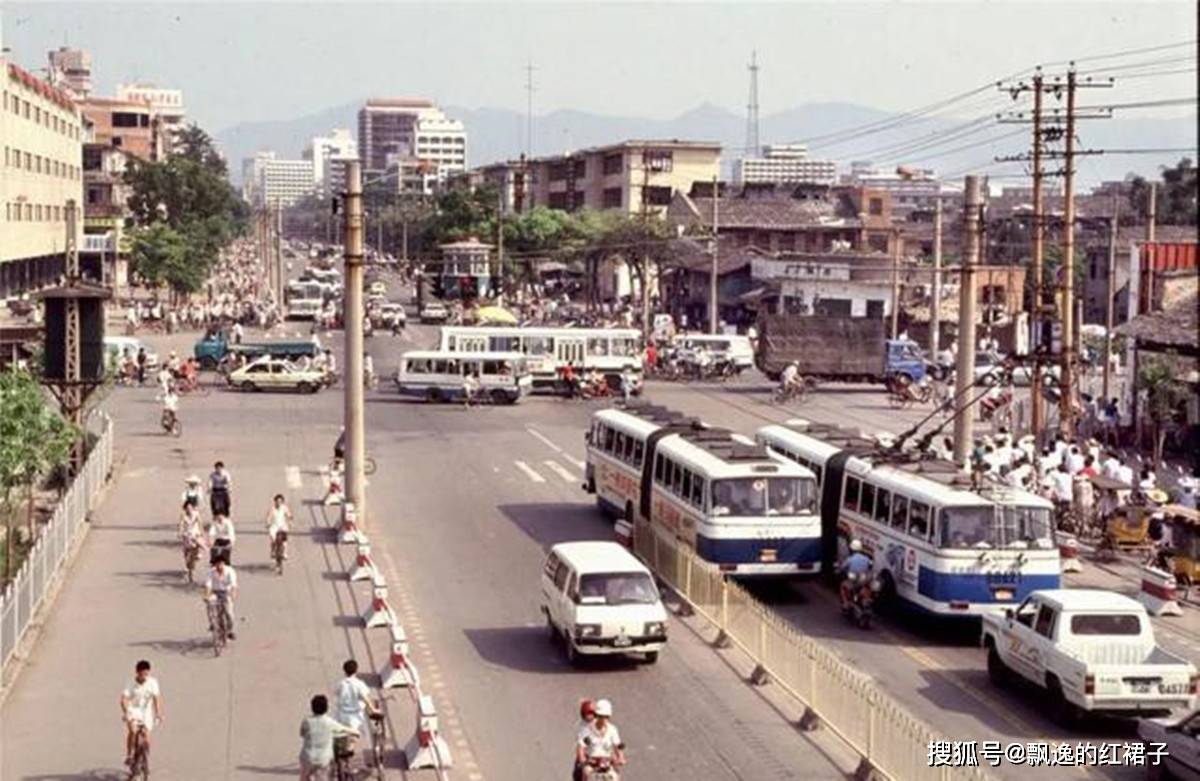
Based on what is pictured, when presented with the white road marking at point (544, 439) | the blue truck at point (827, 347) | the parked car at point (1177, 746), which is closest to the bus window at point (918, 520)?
the parked car at point (1177, 746)

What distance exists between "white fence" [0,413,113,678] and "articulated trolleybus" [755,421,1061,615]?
1325cm

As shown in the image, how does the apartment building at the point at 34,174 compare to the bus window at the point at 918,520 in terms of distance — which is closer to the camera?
the bus window at the point at 918,520

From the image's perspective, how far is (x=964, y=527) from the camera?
1019 inches

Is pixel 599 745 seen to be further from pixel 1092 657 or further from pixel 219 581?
pixel 219 581

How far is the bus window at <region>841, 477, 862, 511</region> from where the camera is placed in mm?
29531

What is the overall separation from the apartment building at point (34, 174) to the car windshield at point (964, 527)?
199 ft

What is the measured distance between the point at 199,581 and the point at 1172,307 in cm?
2780

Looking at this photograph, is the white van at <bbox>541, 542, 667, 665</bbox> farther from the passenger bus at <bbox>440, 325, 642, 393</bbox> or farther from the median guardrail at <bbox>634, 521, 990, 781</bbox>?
the passenger bus at <bbox>440, 325, 642, 393</bbox>

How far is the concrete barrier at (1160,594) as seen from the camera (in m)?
28.8

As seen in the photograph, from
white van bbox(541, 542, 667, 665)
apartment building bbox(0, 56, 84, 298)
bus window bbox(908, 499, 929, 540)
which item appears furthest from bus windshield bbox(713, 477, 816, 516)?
apartment building bbox(0, 56, 84, 298)

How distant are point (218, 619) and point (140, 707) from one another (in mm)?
6179

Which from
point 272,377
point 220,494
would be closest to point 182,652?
point 220,494

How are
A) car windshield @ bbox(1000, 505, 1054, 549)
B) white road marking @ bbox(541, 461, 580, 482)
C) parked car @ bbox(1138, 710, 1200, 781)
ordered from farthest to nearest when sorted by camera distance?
white road marking @ bbox(541, 461, 580, 482)
car windshield @ bbox(1000, 505, 1054, 549)
parked car @ bbox(1138, 710, 1200, 781)

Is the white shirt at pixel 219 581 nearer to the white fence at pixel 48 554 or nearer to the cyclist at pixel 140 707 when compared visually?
the white fence at pixel 48 554
